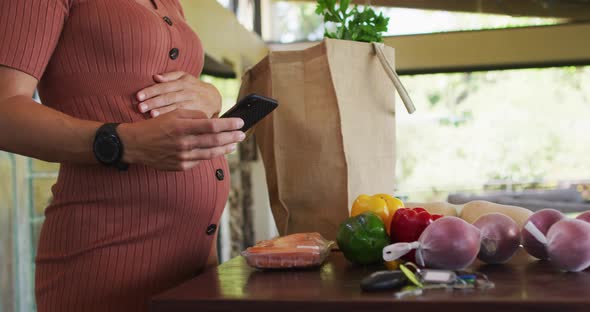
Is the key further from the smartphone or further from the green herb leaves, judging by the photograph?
the green herb leaves

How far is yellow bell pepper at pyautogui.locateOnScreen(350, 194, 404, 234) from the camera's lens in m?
1.01

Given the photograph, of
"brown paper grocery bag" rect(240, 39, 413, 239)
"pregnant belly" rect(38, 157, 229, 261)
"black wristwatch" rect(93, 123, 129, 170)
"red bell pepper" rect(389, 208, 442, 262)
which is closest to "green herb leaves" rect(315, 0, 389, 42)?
"brown paper grocery bag" rect(240, 39, 413, 239)

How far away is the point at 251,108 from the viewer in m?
0.80

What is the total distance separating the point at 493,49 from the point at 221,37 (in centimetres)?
343

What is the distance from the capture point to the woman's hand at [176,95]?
33.0 inches

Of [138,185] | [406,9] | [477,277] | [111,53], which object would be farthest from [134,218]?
[406,9]

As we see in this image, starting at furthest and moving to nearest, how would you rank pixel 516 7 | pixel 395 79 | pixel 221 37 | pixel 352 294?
1. pixel 516 7
2. pixel 221 37
3. pixel 395 79
4. pixel 352 294

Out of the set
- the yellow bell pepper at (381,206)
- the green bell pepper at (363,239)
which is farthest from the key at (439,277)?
the yellow bell pepper at (381,206)

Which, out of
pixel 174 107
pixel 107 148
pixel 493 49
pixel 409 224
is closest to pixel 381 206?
pixel 409 224

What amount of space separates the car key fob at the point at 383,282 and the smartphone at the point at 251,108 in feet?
0.91

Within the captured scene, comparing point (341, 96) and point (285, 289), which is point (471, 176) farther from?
point (285, 289)

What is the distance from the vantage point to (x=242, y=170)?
6.87 meters

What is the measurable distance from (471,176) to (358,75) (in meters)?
7.73

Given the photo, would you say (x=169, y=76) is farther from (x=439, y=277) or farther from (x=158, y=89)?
(x=439, y=277)
